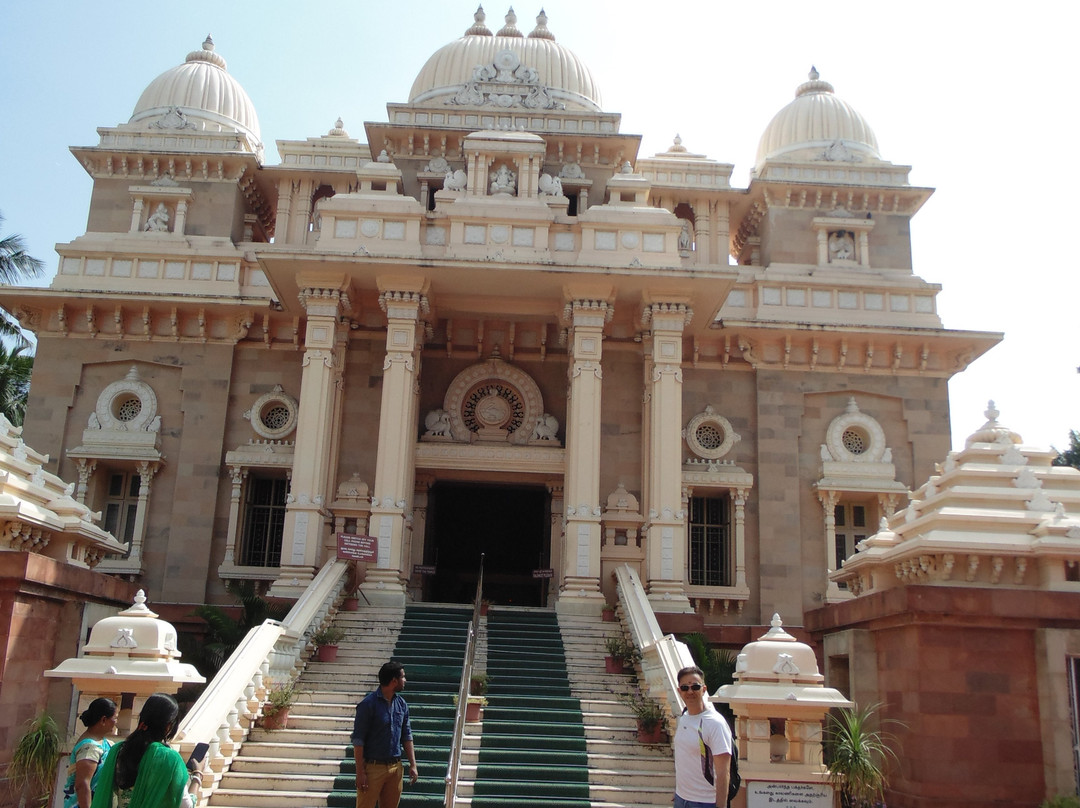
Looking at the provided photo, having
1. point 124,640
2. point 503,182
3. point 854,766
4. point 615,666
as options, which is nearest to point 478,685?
point 615,666

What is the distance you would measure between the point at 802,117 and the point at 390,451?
15.3 meters

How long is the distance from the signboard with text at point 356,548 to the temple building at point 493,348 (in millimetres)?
559

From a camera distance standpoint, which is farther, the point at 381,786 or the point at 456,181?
the point at 456,181

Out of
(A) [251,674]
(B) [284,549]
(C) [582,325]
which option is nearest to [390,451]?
(B) [284,549]

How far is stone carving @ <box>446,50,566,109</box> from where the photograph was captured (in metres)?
27.3

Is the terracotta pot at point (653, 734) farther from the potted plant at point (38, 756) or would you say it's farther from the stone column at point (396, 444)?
the potted plant at point (38, 756)

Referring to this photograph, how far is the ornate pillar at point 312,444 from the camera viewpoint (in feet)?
69.1

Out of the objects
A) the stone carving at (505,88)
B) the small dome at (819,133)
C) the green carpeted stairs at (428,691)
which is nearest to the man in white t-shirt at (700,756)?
the green carpeted stairs at (428,691)

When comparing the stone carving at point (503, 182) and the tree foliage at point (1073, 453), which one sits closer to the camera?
the stone carving at point (503, 182)

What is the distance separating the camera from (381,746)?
1000 cm

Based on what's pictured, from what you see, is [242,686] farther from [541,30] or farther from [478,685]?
[541,30]

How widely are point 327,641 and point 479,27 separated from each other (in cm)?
1958

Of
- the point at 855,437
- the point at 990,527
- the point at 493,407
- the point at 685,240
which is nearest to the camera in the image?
the point at 990,527

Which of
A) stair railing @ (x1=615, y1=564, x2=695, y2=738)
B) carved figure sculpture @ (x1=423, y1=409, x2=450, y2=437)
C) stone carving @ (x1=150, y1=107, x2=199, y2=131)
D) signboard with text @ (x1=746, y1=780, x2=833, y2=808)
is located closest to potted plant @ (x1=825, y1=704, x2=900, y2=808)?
signboard with text @ (x1=746, y1=780, x2=833, y2=808)
